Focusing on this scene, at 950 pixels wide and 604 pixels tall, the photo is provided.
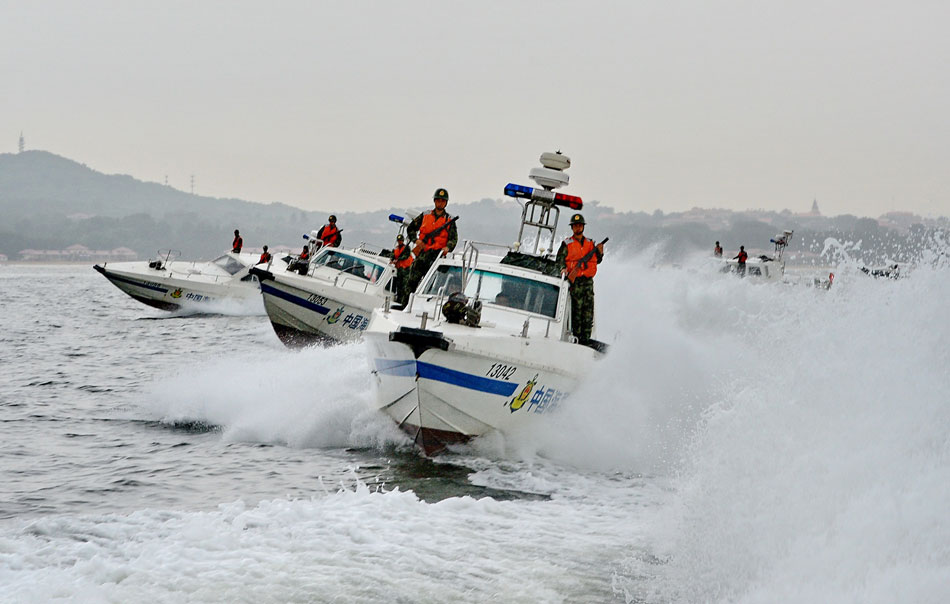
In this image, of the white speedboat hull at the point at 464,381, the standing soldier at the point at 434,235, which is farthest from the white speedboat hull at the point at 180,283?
the white speedboat hull at the point at 464,381

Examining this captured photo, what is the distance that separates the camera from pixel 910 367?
6184mm

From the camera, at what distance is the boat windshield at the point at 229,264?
3422cm

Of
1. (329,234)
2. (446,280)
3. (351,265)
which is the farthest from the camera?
(329,234)

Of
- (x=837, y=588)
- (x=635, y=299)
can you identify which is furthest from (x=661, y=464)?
(x=635, y=299)

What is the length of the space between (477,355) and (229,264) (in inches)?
1005

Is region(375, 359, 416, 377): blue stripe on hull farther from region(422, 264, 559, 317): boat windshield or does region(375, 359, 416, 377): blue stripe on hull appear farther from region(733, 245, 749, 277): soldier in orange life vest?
region(733, 245, 749, 277): soldier in orange life vest

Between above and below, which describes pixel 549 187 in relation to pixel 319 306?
above

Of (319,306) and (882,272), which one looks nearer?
(882,272)

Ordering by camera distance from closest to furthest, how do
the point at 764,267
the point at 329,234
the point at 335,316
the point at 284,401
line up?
the point at 284,401 < the point at 335,316 < the point at 329,234 < the point at 764,267

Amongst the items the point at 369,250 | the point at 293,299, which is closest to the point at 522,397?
the point at 293,299

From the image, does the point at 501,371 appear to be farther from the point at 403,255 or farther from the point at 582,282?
the point at 403,255

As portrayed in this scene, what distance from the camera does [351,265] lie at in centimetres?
2266

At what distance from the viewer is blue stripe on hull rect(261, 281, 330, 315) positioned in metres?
21.2

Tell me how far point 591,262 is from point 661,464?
2.97m
